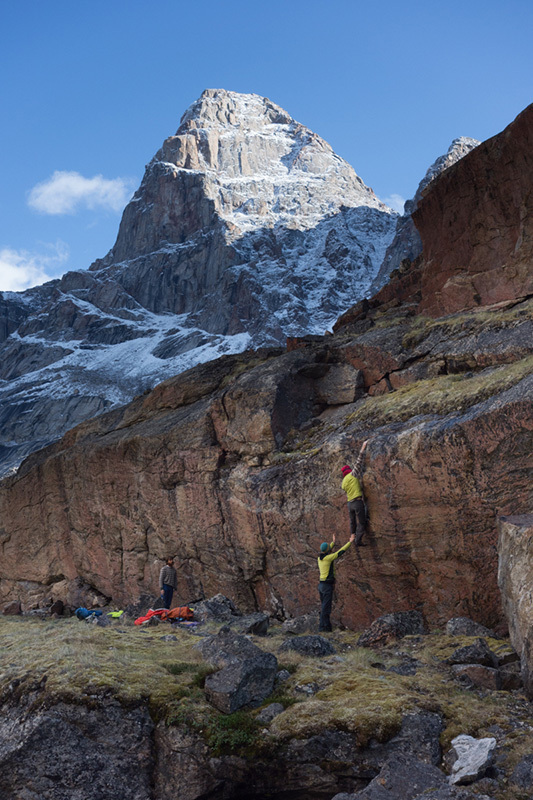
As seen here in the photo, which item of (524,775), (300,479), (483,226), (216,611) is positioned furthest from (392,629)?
(483,226)

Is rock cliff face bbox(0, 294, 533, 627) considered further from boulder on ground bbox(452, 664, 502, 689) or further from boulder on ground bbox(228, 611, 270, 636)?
boulder on ground bbox(452, 664, 502, 689)

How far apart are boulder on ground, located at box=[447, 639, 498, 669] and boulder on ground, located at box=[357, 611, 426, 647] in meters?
2.43

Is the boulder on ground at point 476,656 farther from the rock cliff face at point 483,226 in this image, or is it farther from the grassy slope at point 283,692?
the rock cliff face at point 483,226

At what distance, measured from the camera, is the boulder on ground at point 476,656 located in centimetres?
931

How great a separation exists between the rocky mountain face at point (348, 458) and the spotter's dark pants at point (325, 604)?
130 centimetres

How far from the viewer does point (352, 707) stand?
7887 mm

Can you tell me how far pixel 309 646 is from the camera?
34.9ft

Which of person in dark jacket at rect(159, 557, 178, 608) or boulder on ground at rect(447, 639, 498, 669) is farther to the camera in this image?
person in dark jacket at rect(159, 557, 178, 608)

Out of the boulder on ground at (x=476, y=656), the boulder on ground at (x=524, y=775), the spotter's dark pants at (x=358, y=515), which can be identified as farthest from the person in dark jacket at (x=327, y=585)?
the boulder on ground at (x=524, y=775)

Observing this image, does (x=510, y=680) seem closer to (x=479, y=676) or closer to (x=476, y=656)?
(x=479, y=676)

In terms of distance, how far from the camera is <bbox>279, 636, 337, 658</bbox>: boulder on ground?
34.5 ft

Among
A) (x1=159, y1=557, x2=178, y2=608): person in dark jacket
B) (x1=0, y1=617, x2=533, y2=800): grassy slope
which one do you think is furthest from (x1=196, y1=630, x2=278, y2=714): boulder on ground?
(x1=159, y1=557, x2=178, y2=608): person in dark jacket

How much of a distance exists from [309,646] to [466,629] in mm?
3331

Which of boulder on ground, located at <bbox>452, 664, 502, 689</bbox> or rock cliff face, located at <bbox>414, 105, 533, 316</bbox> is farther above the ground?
rock cliff face, located at <bbox>414, 105, 533, 316</bbox>
